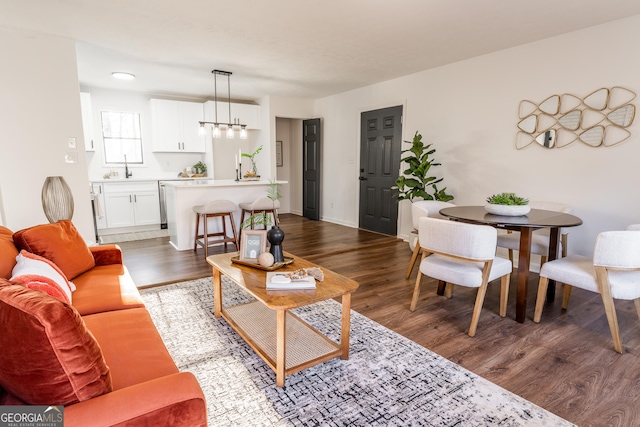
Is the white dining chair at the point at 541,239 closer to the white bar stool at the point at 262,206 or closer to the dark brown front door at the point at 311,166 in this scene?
the white bar stool at the point at 262,206

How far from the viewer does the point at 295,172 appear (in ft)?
26.3

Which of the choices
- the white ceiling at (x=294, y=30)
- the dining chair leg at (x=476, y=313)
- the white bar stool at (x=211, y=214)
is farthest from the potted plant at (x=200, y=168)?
the dining chair leg at (x=476, y=313)

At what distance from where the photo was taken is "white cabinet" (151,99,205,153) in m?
6.18

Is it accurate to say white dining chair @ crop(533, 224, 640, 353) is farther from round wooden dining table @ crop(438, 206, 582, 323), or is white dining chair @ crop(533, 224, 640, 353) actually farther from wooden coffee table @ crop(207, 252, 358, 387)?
wooden coffee table @ crop(207, 252, 358, 387)

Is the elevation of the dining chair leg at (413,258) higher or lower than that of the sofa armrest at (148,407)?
lower

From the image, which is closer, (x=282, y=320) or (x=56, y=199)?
(x=282, y=320)

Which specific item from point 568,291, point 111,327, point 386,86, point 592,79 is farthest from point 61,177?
point 592,79

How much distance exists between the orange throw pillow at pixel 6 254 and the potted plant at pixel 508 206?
329 cm

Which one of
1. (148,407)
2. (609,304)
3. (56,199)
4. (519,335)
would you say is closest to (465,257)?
(519,335)

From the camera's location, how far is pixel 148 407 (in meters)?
1.00

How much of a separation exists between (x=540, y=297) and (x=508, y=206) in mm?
739

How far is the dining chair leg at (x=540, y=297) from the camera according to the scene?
101 inches

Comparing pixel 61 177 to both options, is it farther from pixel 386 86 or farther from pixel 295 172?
pixel 295 172

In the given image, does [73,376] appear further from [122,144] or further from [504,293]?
[122,144]
